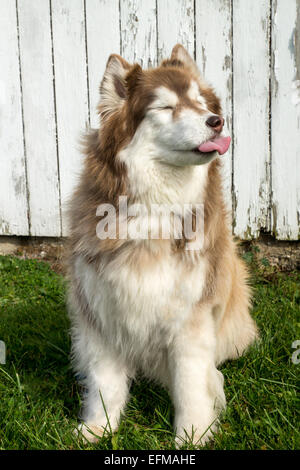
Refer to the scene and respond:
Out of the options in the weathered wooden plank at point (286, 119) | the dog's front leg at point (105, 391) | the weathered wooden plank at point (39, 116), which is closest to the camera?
the dog's front leg at point (105, 391)

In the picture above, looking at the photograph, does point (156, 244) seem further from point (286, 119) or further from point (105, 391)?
point (286, 119)

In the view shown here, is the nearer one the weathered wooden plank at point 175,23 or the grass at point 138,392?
the grass at point 138,392

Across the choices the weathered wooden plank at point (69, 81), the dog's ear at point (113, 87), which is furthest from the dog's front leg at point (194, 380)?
the weathered wooden plank at point (69, 81)

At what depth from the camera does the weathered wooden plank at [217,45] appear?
3824 mm

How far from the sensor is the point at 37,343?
298 centimetres

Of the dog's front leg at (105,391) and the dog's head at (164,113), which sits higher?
the dog's head at (164,113)

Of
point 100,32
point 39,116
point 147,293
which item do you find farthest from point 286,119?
point 147,293

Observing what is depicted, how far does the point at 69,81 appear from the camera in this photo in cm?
410

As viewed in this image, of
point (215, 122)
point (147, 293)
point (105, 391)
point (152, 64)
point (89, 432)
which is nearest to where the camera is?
point (215, 122)

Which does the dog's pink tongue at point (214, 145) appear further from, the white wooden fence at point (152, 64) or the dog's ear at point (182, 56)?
the white wooden fence at point (152, 64)

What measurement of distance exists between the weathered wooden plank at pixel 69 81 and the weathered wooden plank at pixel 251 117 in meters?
A: 1.17

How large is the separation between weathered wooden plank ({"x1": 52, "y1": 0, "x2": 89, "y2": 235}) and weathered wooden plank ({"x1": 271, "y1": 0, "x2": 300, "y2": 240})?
4.76ft

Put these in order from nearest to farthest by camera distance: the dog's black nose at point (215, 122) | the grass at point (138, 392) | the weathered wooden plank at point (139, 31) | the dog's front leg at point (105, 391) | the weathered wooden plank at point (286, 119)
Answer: the dog's black nose at point (215, 122) < the grass at point (138, 392) < the dog's front leg at point (105, 391) < the weathered wooden plank at point (286, 119) < the weathered wooden plank at point (139, 31)

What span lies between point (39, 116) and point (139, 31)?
1028 millimetres
